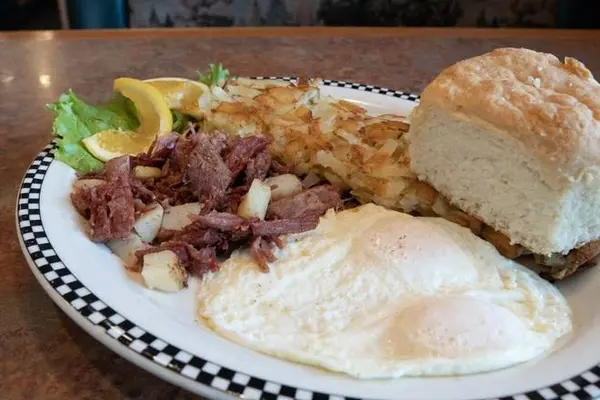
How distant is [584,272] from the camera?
7.04 ft

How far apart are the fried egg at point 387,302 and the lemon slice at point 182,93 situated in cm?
94

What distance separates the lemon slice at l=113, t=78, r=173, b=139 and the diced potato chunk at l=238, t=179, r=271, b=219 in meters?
0.60

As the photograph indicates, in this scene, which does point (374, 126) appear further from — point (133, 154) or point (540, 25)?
point (540, 25)

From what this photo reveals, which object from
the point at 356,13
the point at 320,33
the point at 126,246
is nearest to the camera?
the point at 126,246

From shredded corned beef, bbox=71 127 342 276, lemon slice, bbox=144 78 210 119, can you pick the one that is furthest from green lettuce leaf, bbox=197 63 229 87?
shredded corned beef, bbox=71 127 342 276

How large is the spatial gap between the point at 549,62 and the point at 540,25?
3346 millimetres

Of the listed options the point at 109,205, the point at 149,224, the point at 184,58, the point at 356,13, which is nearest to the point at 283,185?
the point at 149,224

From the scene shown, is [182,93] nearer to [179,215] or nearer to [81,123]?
[81,123]

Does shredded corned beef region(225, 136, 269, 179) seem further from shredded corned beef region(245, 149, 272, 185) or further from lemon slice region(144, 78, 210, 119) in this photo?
lemon slice region(144, 78, 210, 119)

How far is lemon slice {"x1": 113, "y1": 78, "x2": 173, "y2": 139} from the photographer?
2652 millimetres

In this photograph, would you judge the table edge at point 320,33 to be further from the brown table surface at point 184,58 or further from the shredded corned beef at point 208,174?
the shredded corned beef at point 208,174

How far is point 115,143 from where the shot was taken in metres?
2.60

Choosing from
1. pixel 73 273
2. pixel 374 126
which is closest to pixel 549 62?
pixel 374 126

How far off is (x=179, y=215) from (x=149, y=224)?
0.12 metres
